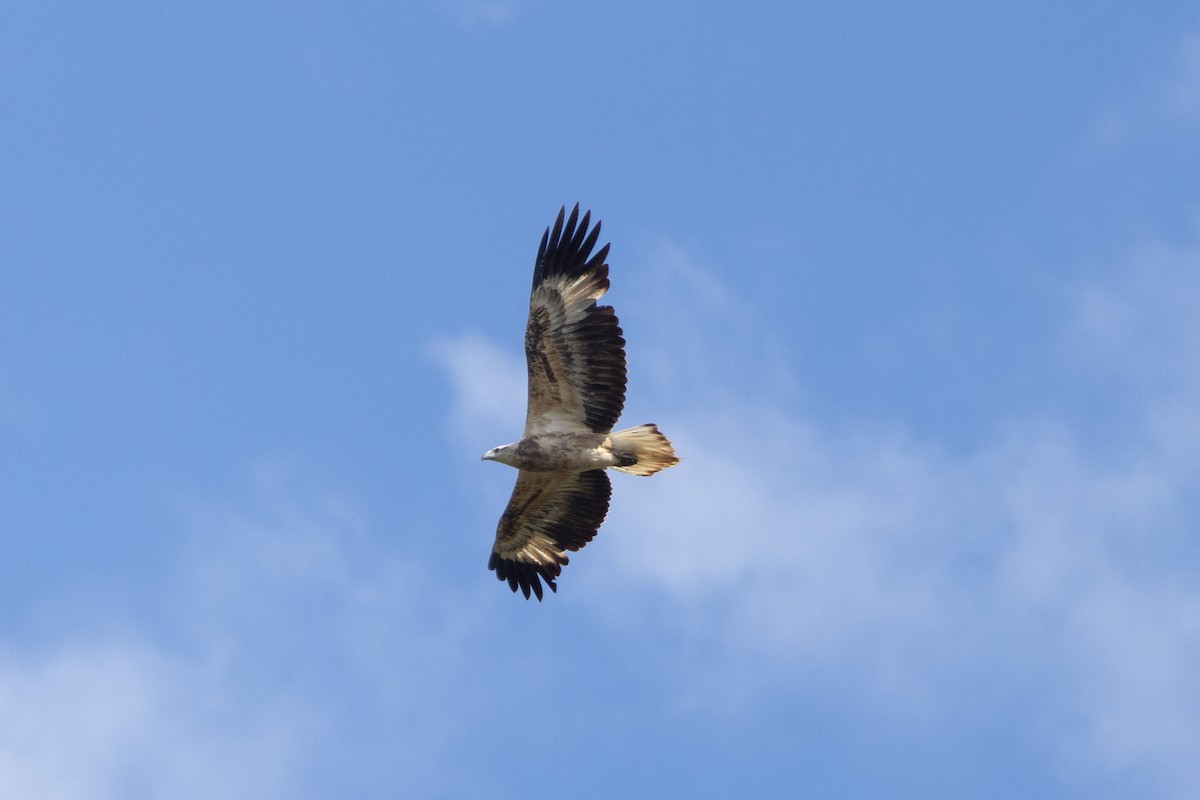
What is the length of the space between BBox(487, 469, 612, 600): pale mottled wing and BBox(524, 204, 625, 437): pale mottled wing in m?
1.14

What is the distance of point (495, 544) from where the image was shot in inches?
846

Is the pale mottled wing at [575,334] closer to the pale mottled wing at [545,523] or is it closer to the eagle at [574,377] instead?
the eagle at [574,377]

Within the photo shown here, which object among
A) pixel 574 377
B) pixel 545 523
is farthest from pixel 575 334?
pixel 545 523

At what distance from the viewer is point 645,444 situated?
64.2 ft

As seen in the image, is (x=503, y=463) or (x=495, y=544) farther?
(x=495, y=544)

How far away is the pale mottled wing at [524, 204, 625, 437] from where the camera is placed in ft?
62.8

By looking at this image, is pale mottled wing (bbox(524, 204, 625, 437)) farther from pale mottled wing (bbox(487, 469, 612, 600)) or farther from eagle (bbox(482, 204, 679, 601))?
pale mottled wing (bbox(487, 469, 612, 600))

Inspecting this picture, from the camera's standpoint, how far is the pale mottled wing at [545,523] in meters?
20.7

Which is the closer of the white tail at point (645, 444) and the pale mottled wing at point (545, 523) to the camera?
the white tail at point (645, 444)

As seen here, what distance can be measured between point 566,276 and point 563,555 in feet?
11.7

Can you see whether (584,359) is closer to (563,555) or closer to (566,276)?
(566,276)

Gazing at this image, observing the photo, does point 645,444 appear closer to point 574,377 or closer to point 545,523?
point 574,377

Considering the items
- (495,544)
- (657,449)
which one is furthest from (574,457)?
(495,544)

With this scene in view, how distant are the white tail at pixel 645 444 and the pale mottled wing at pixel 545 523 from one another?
2.70 feet
